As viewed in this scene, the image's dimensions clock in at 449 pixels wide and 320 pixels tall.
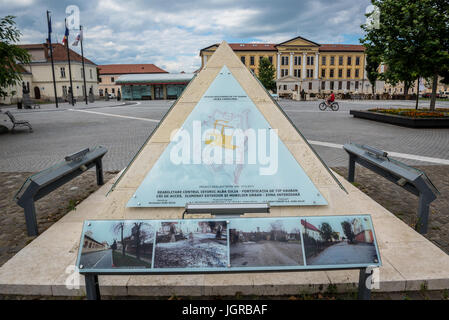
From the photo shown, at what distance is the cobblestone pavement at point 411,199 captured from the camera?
384 centimetres

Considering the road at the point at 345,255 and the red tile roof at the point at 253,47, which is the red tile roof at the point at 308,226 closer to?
the road at the point at 345,255

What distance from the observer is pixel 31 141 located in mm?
11156

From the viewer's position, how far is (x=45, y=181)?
152 inches

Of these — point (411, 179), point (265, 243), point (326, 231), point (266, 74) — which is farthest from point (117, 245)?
point (266, 74)

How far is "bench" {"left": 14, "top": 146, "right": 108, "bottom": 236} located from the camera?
3.71m

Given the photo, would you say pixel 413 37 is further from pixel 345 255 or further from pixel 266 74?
pixel 266 74

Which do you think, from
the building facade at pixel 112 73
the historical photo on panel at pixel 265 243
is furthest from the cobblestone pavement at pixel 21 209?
the building facade at pixel 112 73

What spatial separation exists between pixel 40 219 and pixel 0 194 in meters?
1.72

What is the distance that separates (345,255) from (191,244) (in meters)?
1.05

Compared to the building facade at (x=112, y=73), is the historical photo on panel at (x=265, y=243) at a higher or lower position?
lower

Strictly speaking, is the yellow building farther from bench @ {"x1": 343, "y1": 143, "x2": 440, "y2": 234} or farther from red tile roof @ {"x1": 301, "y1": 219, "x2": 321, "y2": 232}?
red tile roof @ {"x1": 301, "y1": 219, "x2": 321, "y2": 232}

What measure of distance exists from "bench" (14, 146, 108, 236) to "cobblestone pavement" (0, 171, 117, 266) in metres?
0.27

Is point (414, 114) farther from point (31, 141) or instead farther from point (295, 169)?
point (31, 141)

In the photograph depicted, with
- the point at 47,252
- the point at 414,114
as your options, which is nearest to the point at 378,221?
the point at 47,252
